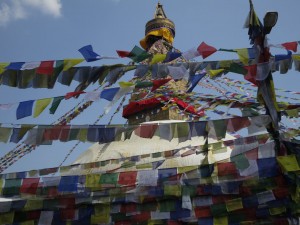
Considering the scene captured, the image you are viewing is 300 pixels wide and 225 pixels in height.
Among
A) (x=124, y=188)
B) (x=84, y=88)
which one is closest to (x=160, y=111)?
(x=124, y=188)

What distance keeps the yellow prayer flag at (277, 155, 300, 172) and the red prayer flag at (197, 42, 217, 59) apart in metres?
1.51

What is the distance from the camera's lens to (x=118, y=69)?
4.96 meters

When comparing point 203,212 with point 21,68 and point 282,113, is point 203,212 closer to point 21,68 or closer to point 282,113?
point 282,113

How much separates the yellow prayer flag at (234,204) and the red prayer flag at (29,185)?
2.89 m

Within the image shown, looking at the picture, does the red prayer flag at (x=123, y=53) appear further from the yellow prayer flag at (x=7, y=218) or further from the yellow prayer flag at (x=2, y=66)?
the yellow prayer flag at (x=7, y=218)

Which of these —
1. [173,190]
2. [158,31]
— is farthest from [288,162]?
[158,31]

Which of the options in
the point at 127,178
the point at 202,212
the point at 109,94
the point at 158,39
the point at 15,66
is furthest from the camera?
the point at 158,39

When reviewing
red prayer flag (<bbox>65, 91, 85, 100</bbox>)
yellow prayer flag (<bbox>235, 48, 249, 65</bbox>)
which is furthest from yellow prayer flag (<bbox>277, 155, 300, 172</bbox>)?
red prayer flag (<bbox>65, 91, 85, 100</bbox>)

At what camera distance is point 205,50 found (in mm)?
4867

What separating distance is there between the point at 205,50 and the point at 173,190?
211cm

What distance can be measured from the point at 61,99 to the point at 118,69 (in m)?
0.81

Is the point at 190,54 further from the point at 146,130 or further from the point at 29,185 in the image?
the point at 29,185

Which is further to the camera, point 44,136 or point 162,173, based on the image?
point 162,173

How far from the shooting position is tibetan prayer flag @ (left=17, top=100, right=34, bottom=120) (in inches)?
196
